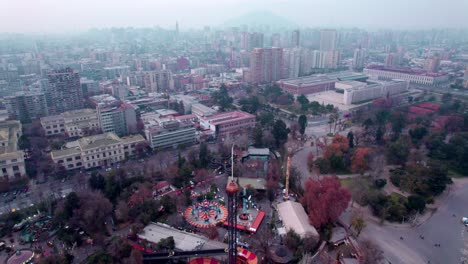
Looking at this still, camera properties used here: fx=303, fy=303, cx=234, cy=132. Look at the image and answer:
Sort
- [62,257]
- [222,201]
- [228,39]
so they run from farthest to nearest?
[228,39], [222,201], [62,257]

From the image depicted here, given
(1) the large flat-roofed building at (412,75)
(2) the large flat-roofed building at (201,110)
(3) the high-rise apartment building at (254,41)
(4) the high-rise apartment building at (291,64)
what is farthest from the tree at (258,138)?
(3) the high-rise apartment building at (254,41)

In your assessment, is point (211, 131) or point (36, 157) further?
point (211, 131)

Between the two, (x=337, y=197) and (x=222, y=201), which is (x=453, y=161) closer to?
(x=337, y=197)

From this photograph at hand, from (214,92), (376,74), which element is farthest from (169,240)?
(376,74)

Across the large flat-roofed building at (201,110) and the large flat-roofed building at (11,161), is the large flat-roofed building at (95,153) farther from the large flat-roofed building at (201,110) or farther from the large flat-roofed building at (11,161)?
the large flat-roofed building at (201,110)

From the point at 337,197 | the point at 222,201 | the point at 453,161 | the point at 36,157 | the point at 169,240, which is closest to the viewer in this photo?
the point at 169,240

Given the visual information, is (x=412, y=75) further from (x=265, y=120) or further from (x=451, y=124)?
(x=265, y=120)

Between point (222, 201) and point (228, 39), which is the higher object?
point (228, 39)
